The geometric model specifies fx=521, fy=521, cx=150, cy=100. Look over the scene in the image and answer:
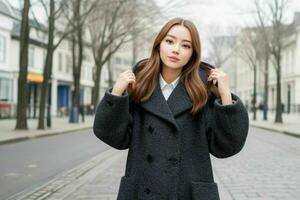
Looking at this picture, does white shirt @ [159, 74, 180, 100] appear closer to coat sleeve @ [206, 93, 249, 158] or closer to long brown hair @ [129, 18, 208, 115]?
long brown hair @ [129, 18, 208, 115]

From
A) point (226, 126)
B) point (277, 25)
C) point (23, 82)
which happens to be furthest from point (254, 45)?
point (226, 126)

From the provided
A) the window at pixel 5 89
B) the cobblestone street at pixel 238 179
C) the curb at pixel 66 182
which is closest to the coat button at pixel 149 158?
the cobblestone street at pixel 238 179

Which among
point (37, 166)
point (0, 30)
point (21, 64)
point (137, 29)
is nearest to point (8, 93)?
point (0, 30)

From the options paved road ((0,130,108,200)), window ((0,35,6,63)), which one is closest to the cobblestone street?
paved road ((0,130,108,200))

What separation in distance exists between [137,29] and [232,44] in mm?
24002

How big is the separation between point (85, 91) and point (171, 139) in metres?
63.0

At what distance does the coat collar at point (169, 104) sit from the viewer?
2588mm

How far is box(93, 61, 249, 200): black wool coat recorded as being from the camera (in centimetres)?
255

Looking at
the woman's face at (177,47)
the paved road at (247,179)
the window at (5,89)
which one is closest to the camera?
the woman's face at (177,47)

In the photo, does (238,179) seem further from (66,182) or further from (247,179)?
(66,182)

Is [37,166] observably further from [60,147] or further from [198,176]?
[198,176]

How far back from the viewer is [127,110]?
2.62 metres

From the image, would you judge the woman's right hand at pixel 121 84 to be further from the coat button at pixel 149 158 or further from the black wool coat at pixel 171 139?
the coat button at pixel 149 158

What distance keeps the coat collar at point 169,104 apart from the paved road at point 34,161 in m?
5.70
